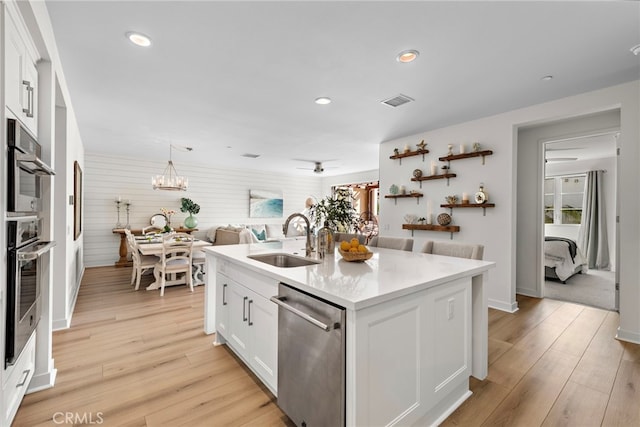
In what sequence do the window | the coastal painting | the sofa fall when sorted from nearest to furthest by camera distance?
the sofa → the window → the coastal painting

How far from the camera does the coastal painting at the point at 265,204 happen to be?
8391 mm

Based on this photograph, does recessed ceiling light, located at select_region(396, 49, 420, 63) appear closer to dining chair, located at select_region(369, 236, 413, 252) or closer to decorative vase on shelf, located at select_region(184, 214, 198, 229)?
dining chair, located at select_region(369, 236, 413, 252)

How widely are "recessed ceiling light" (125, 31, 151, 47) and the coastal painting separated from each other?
6.23 meters

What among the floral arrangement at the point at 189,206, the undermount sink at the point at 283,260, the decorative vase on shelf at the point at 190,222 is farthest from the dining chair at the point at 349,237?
the floral arrangement at the point at 189,206

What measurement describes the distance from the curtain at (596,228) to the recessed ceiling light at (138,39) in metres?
8.28

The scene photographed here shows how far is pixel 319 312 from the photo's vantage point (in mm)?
1428

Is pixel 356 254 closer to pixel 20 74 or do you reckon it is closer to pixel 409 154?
pixel 20 74

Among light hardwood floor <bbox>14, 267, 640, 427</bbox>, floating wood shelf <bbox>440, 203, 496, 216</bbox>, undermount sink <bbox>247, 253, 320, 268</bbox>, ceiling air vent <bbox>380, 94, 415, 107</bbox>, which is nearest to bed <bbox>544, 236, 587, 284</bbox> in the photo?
light hardwood floor <bbox>14, 267, 640, 427</bbox>

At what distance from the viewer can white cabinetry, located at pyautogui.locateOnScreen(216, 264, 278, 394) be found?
1850 millimetres

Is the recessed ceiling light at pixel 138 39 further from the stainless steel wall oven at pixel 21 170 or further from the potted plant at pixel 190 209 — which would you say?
the potted plant at pixel 190 209

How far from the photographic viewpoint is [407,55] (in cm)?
232

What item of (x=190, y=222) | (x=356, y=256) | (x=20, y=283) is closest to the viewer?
(x=20, y=283)

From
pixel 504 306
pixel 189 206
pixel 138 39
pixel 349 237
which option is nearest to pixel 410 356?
pixel 349 237

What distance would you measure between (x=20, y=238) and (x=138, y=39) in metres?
1.54
